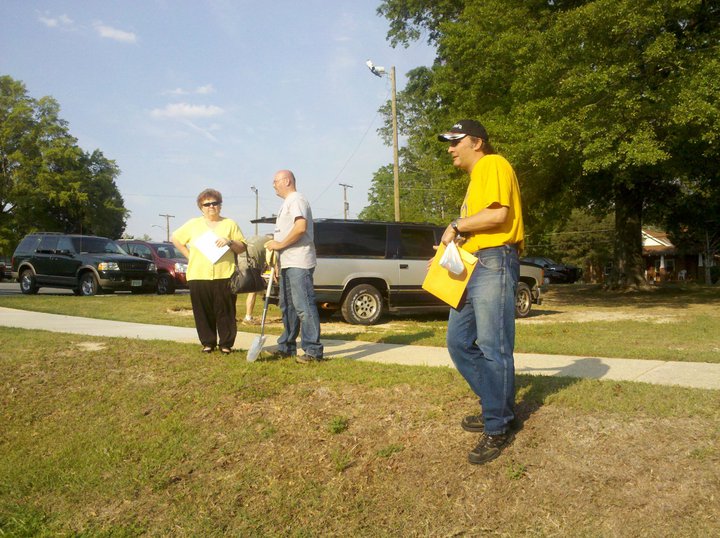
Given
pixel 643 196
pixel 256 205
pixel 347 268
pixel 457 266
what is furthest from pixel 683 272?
pixel 457 266

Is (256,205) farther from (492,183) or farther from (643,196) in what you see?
(492,183)

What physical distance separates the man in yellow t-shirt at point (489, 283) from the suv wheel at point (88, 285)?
15.5 meters

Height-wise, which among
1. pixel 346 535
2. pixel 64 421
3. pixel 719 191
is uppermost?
pixel 719 191

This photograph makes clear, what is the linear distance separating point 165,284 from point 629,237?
58.3 feet

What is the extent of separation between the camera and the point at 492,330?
364 centimetres

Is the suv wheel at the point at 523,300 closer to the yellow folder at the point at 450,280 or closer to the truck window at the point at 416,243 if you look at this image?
the truck window at the point at 416,243

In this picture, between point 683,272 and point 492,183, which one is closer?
point 492,183

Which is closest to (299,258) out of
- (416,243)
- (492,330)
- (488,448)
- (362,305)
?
(492,330)

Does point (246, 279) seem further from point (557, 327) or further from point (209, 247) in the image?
point (557, 327)

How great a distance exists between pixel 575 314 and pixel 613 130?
13.9 feet

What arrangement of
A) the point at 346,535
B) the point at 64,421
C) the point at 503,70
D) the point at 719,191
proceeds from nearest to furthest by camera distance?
1. the point at 346,535
2. the point at 64,421
3. the point at 503,70
4. the point at 719,191

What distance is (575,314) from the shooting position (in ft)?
46.2

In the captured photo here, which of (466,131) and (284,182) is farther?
(284,182)

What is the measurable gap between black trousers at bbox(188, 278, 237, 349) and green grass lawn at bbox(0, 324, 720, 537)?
3.25 feet
